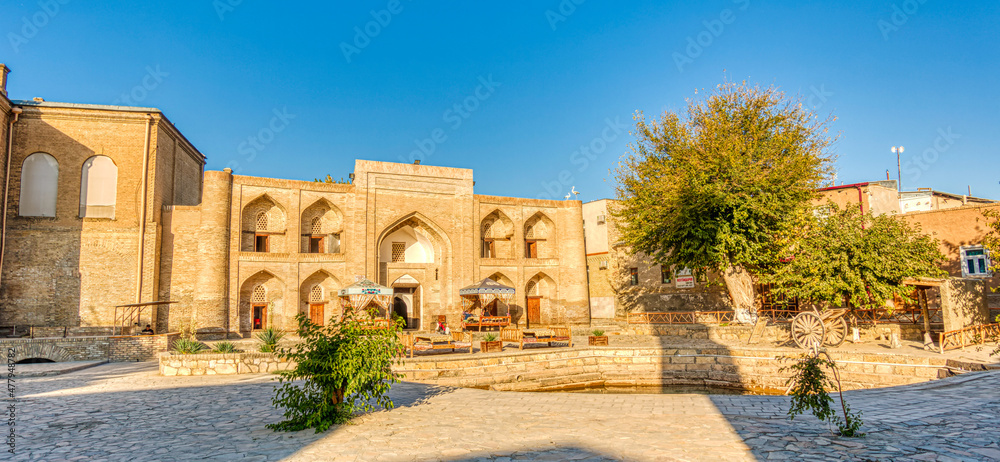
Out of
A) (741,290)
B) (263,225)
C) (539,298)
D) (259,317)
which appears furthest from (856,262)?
(263,225)

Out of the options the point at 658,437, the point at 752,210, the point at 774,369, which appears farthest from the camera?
the point at 752,210

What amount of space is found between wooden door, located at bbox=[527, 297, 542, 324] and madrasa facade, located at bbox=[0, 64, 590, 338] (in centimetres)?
7

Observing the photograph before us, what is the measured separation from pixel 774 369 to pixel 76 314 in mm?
24643

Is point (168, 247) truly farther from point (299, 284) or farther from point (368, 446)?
point (368, 446)

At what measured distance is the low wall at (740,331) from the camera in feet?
59.1

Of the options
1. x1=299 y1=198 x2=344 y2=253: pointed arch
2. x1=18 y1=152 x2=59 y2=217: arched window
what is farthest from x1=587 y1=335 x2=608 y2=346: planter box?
x1=18 y1=152 x2=59 y2=217: arched window

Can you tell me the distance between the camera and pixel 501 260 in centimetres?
2767

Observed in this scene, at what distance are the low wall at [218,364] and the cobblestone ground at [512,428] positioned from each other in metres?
2.05

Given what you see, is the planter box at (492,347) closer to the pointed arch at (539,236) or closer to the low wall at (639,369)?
the low wall at (639,369)

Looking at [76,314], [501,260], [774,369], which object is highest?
[501,260]

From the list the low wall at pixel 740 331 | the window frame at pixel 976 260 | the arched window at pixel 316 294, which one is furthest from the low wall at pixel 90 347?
the window frame at pixel 976 260

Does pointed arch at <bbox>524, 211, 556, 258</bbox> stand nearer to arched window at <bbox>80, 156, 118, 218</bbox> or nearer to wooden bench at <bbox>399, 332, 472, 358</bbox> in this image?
wooden bench at <bbox>399, 332, 472, 358</bbox>

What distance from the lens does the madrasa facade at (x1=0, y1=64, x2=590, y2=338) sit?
69.4 ft

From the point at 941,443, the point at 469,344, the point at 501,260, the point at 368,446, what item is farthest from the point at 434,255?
the point at 941,443
